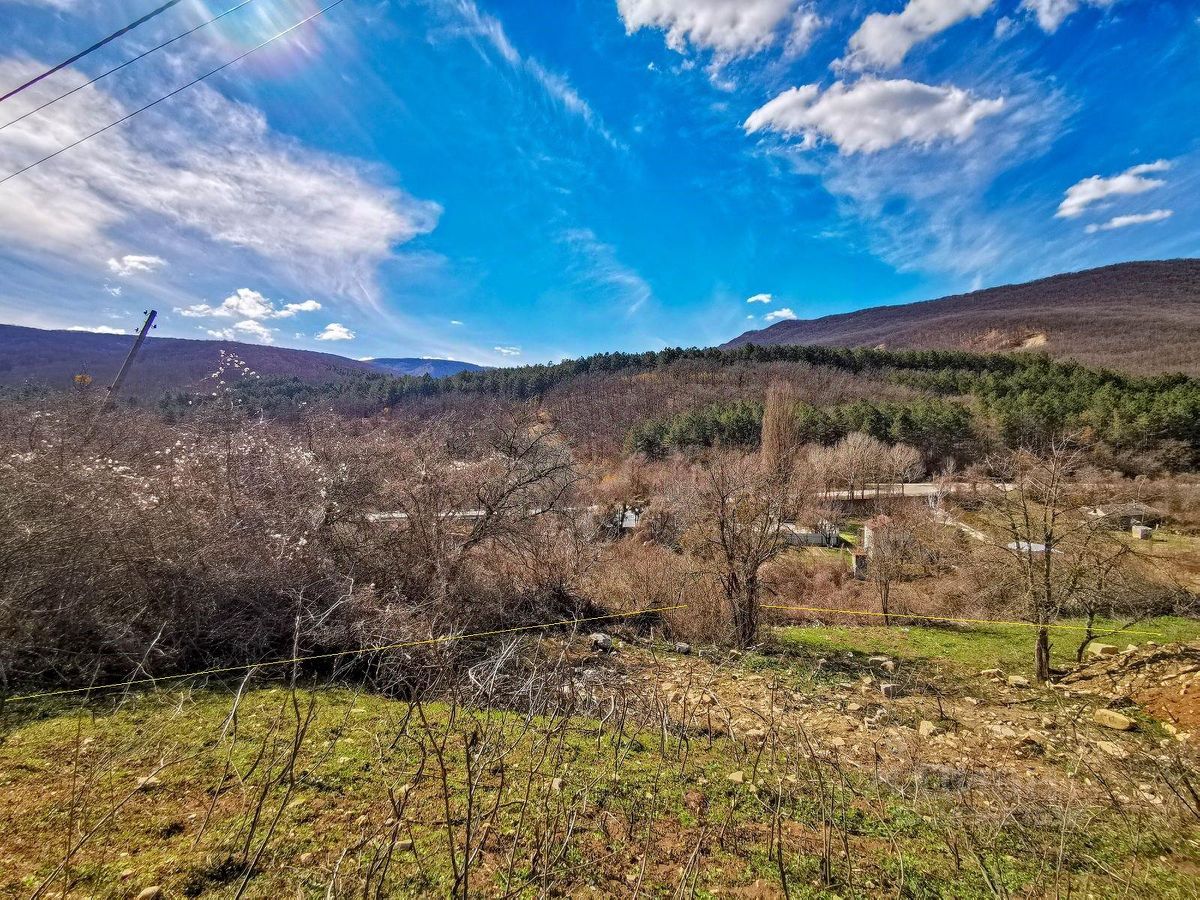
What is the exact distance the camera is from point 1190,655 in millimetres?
8164

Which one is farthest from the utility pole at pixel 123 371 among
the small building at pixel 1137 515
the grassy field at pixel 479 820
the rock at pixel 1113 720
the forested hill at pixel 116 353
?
the forested hill at pixel 116 353

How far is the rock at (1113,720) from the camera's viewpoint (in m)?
6.64

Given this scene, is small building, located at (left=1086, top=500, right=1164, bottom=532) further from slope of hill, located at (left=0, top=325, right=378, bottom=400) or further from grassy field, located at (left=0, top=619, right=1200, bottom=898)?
slope of hill, located at (left=0, top=325, right=378, bottom=400)

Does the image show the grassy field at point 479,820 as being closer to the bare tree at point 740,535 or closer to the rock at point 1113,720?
the rock at point 1113,720

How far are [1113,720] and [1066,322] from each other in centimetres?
11417

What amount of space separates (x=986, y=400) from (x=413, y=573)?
53426mm

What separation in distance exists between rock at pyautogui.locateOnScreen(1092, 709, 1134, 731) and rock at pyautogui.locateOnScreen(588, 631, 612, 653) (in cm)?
765

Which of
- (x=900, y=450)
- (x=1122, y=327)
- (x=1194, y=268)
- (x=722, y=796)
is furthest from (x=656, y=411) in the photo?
(x=1194, y=268)

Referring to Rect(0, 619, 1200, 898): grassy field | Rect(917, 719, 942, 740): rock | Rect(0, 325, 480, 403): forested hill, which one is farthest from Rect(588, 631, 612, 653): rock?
Rect(0, 325, 480, 403): forested hill

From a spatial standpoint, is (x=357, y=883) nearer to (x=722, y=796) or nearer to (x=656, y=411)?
(x=722, y=796)

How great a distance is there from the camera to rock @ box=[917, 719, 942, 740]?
6446 mm

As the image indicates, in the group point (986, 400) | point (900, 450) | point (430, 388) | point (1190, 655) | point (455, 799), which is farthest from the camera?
point (430, 388)

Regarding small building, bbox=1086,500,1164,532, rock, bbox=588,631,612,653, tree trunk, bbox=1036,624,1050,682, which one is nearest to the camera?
tree trunk, bbox=1036,624,1050,682

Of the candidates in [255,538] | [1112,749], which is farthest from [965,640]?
[255,538]
